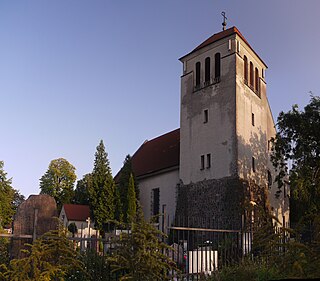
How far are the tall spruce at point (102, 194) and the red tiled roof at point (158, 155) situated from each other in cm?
344

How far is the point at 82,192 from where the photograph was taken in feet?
194

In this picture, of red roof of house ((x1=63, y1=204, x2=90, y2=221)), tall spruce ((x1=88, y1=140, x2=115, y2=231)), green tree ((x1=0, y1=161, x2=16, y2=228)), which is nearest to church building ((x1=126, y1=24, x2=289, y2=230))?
tall spruce ((x1=88, y1=140, x2=115, y2=231))

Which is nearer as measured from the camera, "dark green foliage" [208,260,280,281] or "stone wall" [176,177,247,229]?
"dark green foliage" [208,260,280,281]

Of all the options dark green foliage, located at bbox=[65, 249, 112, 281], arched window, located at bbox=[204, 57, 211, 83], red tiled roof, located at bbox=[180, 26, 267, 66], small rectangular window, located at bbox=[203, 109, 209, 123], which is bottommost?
dark green foliage, located at bbox=[65, 249, 112, 281]

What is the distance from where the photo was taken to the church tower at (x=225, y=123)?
28.3 m

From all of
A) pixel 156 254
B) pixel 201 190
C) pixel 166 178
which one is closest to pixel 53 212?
pixel 156 254

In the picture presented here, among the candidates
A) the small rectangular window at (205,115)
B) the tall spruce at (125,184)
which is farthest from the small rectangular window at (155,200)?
the small rectangular window at (205,115)

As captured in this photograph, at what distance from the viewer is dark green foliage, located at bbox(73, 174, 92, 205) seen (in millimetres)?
56281

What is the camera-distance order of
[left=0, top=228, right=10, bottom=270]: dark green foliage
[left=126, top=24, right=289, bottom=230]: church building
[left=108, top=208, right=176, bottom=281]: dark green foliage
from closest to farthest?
[left=108, top=208, right=176, bottom=281]: dark green foliage < [left=0, top=228, right=10, bottom=270]: dark green foliage < [left=126, top=24, right=289, bottom=230]: church building

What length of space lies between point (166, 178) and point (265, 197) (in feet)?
26.3

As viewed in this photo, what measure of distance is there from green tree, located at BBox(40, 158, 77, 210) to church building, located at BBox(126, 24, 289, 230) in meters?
26.2

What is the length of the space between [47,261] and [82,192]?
5216cm

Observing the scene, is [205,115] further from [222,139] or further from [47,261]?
[47,261]

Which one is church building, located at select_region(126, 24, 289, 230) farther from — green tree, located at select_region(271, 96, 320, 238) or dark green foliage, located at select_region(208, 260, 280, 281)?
dark green foliage, located at select_region(208, 260, 280, 281)
